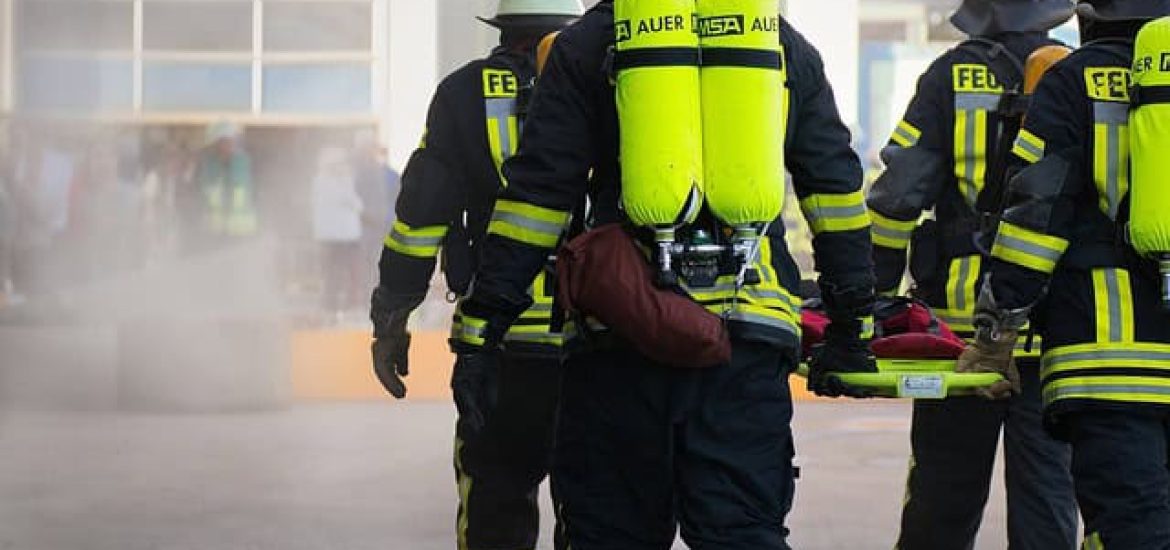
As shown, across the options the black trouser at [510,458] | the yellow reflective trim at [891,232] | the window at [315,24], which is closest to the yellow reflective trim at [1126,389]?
the yellow reflective trim at [891,232]

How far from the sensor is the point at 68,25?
1324 centimetres

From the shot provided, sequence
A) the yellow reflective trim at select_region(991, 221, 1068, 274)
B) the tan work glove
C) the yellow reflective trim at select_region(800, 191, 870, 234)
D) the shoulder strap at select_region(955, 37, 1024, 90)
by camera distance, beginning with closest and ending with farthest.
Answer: the yellow reflective trim at select_region(800, 191, 870, 234)
the yellow reflective trim at select_region(991, 221, 1068, 274)
the tan work glove
the shoulder strap at select_region(955, 37, 1024, 90)

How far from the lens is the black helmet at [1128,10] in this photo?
5258 millimetres

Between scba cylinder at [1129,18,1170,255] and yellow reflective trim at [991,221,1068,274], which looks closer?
scba cylinder at [1129,18,1170,255]

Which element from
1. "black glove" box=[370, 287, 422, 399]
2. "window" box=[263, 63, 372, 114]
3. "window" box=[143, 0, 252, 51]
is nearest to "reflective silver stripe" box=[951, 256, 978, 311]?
"black glove" box=[370, 287, 422, 399]

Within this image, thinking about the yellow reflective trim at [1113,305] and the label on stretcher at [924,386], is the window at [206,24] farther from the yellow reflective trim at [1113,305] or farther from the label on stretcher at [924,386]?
the yellow reflective trim at [1113,305]

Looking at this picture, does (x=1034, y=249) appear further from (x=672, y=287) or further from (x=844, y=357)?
(x=672, y=287)

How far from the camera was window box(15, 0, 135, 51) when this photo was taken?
12.9 meters

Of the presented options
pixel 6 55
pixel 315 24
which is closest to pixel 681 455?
pixel 6 55

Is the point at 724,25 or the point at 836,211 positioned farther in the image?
the point at 836,211

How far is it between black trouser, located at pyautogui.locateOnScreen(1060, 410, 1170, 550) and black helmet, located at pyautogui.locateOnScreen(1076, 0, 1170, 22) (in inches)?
32.8

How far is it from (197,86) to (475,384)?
11.5m

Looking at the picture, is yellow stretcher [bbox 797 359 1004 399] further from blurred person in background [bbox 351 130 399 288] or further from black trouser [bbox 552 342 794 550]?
blurred person in background [bbox 351 130 399 288]

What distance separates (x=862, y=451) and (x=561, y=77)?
610 cm
